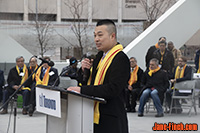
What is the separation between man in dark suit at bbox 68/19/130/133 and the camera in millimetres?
3418

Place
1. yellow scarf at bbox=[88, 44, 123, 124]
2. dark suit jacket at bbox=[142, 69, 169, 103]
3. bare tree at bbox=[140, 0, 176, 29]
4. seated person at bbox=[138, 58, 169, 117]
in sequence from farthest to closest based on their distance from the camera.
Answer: bare tree at bbox=[140, 0, 176, 29], dark suit jacket at bbox=[142, 69, 169, 103], seated person at bbox=[138, 58, 169, 117], yellow scarf at bbox=[88, 44, 123, 124]

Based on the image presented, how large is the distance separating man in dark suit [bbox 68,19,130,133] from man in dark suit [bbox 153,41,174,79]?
7.39 m

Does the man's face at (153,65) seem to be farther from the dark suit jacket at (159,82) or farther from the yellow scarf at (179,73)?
the yellow scarf at (179,73)

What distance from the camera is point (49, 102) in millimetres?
3531

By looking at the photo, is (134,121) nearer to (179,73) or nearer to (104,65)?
(179,73)

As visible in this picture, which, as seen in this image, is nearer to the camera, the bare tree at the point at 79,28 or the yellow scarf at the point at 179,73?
the yellow scarf at the point at 179,73

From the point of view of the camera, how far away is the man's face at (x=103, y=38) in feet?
11.6

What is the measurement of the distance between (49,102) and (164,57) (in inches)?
304

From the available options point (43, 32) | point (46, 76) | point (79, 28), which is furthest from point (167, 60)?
point (43, 32)

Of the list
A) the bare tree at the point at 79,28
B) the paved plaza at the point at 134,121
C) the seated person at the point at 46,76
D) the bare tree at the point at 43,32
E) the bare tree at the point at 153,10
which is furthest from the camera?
the bare tree at the point at 43,32

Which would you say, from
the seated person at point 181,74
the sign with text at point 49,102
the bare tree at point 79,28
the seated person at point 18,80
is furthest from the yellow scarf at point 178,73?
the bare tree at point 79,28

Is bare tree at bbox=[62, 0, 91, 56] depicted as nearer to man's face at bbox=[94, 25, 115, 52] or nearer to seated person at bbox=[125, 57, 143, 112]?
seated person at bbox=[125, 57, 143, 112]

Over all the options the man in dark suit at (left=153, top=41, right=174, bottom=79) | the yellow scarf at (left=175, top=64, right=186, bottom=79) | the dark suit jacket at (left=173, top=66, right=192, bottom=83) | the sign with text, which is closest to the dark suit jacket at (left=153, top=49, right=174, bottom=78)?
the man in dark suit at (left=153, top=41, right=174, bottom=79)

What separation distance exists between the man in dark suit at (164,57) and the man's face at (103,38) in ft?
24.3
